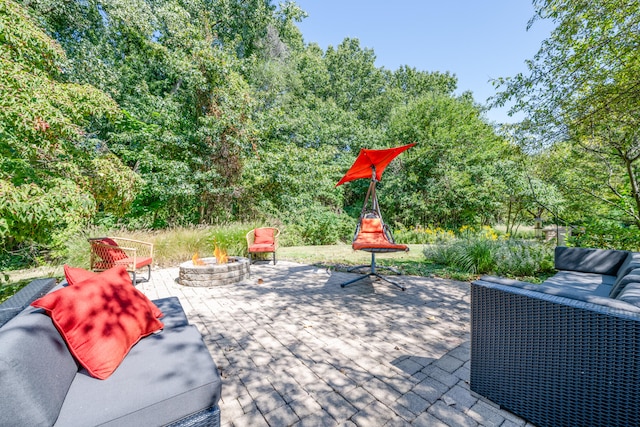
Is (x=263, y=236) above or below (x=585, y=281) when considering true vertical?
above

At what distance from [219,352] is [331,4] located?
1284 cm

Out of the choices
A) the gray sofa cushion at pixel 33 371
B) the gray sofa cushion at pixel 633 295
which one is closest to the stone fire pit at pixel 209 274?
the gray sofa cushion at pixel 33 371

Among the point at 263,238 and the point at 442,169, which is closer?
the point at 263,238

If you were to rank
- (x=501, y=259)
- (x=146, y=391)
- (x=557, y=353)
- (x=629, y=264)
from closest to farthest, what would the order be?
(x=146, y=391) → (x=557, y=353) → (x=629, y=264) → (x=501, y=259)

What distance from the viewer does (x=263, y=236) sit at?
6.33 metres

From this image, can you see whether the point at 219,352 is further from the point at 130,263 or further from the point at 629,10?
the point at 629,10

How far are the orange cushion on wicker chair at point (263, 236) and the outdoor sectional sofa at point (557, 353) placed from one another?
5.02m

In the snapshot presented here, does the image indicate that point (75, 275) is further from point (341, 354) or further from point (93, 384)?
point (341, 354)

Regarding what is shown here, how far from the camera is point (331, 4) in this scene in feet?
35.2

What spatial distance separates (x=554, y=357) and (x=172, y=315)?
8.36 feet

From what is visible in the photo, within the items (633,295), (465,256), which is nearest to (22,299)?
(633,295)

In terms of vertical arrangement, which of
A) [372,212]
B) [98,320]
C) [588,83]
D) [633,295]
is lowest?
[98,320]

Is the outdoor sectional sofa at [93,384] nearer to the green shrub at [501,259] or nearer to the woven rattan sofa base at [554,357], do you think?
the woven rattan sofa base at [554,357]

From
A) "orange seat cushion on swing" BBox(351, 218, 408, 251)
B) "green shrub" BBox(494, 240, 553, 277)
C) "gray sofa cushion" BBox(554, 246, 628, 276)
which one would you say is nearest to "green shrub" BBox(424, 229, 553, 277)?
"green shrub" BBox(494, 240, 553, 277)
